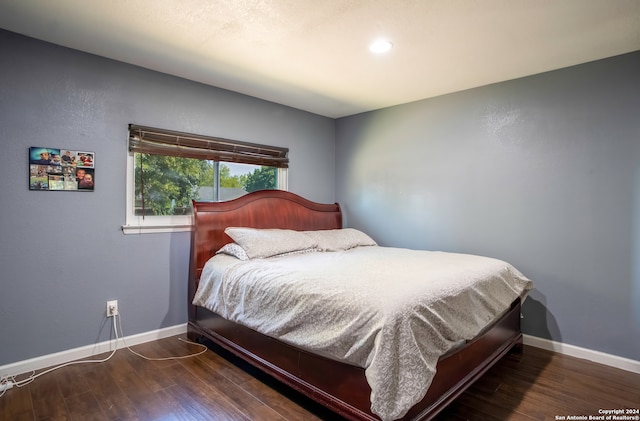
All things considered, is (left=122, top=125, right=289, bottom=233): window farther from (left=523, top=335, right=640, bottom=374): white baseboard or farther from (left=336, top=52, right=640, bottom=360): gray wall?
(left=523, top=335, right=640, bottom=374): white baseboard

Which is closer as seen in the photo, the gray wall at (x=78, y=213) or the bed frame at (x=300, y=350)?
the bed frame at (x=300, y=350)

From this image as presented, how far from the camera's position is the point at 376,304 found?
5.35 ft

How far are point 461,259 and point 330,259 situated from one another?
1.02m

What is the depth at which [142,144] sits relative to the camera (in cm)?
281

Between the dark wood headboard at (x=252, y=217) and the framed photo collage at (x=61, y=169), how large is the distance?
83cm

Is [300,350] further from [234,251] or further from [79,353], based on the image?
[79,353]

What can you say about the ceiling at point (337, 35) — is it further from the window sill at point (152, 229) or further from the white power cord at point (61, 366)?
the white power cord at point (61, 366)

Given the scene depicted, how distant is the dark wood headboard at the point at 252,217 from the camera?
296 cm

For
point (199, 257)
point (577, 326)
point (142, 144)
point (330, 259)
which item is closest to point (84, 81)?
point (142, 144)

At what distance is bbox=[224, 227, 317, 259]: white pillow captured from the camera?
2.83 metres

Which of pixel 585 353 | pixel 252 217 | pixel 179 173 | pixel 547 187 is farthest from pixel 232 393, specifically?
pixel 547 187

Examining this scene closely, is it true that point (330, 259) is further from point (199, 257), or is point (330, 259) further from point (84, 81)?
point (84, 81)

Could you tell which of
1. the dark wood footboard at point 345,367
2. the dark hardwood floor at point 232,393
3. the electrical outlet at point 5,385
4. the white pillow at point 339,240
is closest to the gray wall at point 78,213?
the electrical outlet at point 5,385

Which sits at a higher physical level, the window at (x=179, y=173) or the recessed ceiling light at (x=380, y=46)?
the recessed ceiling light at (x=380, y=46)
